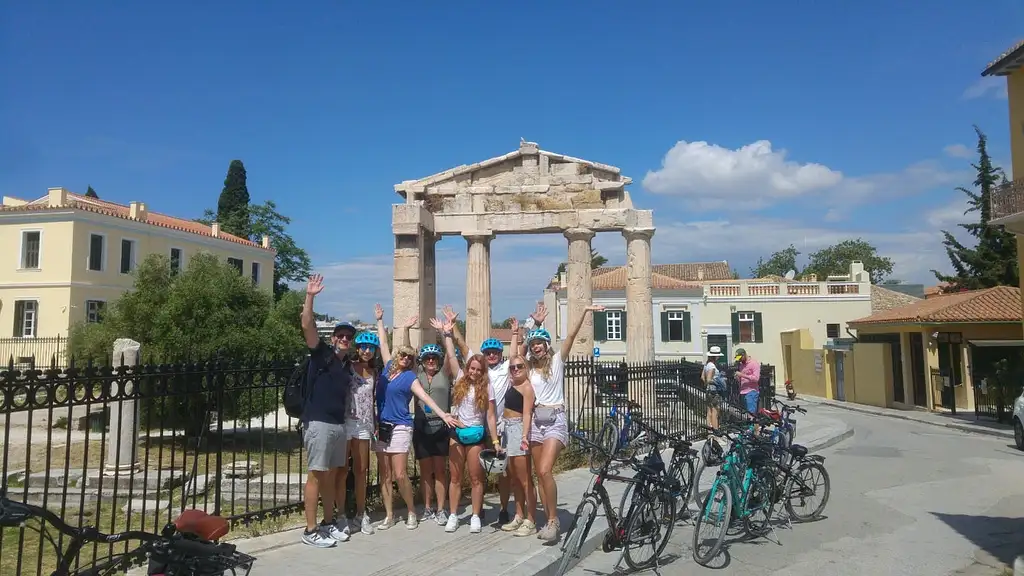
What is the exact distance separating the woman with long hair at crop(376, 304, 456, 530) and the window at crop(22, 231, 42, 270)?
29.9 meters

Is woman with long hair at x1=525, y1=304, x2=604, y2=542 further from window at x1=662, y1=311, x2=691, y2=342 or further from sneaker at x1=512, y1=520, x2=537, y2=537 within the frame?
window at x1=662, y1=311, x2=691, y2=342

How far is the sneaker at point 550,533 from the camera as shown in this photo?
5818mm

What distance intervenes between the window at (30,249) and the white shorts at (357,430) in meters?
30.0

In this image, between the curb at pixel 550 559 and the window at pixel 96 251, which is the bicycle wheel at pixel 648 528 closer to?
the curb at pixel 550 559

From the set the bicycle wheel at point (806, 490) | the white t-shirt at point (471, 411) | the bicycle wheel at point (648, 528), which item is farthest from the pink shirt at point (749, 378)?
the white t-shirt at point (471, 411)

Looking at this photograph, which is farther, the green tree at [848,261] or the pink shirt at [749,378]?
the green tree at [848,261]

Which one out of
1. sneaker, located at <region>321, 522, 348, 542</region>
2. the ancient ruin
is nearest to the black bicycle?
sneaker, located at <region>321, 522, 348, 542</region>

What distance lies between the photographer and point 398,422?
6.23m

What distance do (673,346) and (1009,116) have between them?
67.1 feet

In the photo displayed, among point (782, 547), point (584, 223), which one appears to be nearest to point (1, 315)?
point (584, 223)

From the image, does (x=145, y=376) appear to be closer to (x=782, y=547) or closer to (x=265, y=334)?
(x=782, y=547)

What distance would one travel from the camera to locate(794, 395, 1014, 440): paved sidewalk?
1680 cm

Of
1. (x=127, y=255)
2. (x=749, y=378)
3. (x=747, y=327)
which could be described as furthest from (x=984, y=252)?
(x=127, y=255)

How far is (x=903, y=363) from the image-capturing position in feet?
78.7
